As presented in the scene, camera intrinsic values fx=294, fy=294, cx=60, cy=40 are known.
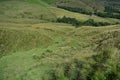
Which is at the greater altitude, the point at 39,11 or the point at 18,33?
the point at 18,33

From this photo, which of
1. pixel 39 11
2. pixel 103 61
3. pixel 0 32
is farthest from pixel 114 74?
pixel 39 11

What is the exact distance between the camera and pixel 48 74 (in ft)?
66.0

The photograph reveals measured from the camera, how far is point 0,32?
37.7m

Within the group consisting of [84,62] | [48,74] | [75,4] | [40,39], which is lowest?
[75,4]

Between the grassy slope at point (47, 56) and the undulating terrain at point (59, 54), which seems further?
the grassy slope at point (47, 56)

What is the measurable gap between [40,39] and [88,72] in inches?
772

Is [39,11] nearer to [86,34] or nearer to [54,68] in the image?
[86,34]

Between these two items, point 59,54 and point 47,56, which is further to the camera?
point 47,56

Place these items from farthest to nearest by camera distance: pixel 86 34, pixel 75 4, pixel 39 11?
pixel 75 4 → pixel 39 11 → pixel 86 34

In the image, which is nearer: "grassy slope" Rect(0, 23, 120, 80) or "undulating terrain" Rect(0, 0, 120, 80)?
"undulating terrain" Rect(0, 0, 120, 80)

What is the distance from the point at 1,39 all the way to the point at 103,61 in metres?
20.0

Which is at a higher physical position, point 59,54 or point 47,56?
point 59,54

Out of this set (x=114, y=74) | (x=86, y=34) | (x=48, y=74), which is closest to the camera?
(x=114, y=74)

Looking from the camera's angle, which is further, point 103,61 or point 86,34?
point 86,34
